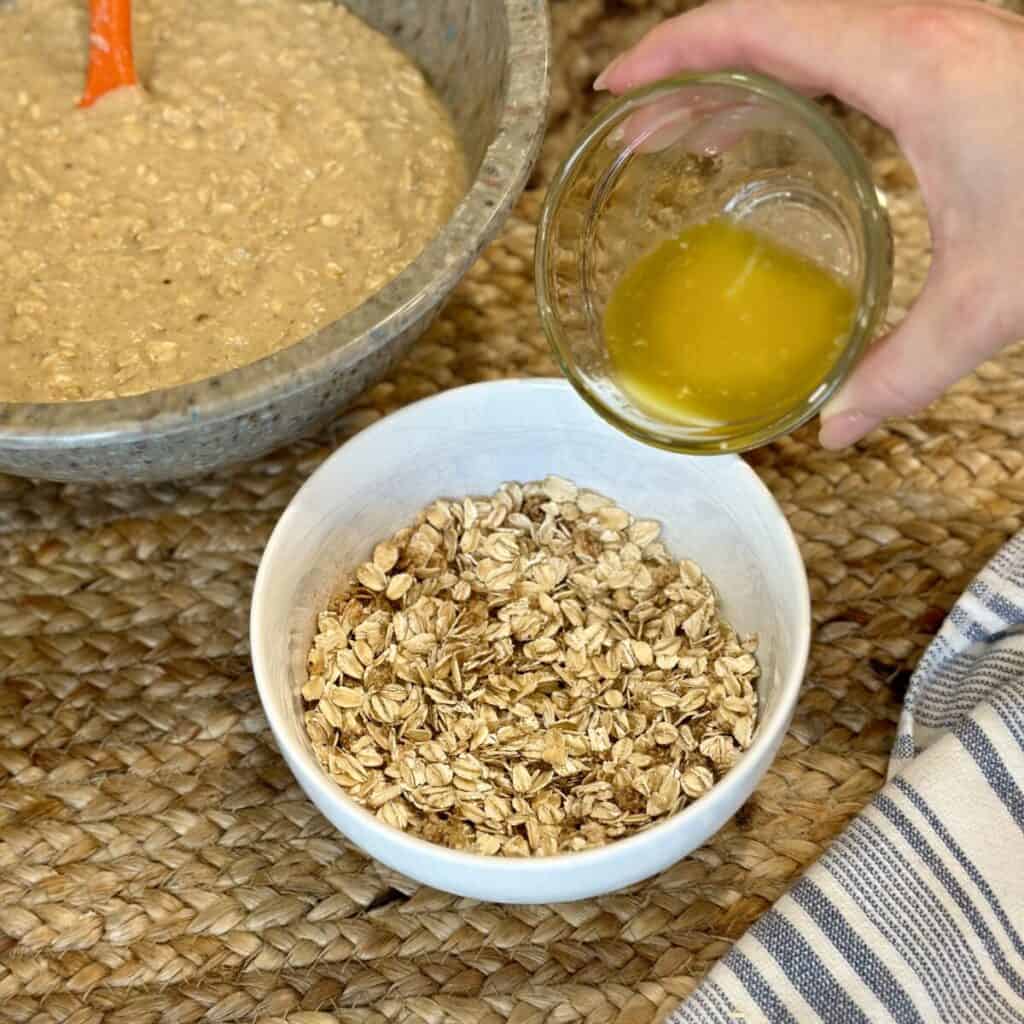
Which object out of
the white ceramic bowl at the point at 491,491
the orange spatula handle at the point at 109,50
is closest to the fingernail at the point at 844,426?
the white ceramic bowl at the point at 491,491

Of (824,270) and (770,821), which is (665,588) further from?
(824,270)

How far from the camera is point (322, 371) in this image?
91 cm

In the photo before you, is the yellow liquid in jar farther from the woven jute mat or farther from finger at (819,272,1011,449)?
the woven jute mat

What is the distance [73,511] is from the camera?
3.95 feet

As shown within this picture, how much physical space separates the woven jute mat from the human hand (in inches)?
12.0

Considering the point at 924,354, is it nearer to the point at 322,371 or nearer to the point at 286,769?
the point at 322,371

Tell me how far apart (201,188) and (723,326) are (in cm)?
47

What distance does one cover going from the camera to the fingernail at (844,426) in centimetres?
88

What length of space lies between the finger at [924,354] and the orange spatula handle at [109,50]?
68cm

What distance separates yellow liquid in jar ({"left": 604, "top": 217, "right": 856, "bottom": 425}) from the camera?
87 centimetres

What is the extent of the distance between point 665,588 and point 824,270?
299mm

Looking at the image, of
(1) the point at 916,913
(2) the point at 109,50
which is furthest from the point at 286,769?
(2) the point at 109,50

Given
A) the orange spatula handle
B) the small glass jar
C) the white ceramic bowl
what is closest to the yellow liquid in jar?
the small glass jar

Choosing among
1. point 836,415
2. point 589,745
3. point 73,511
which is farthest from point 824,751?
point 73,511
